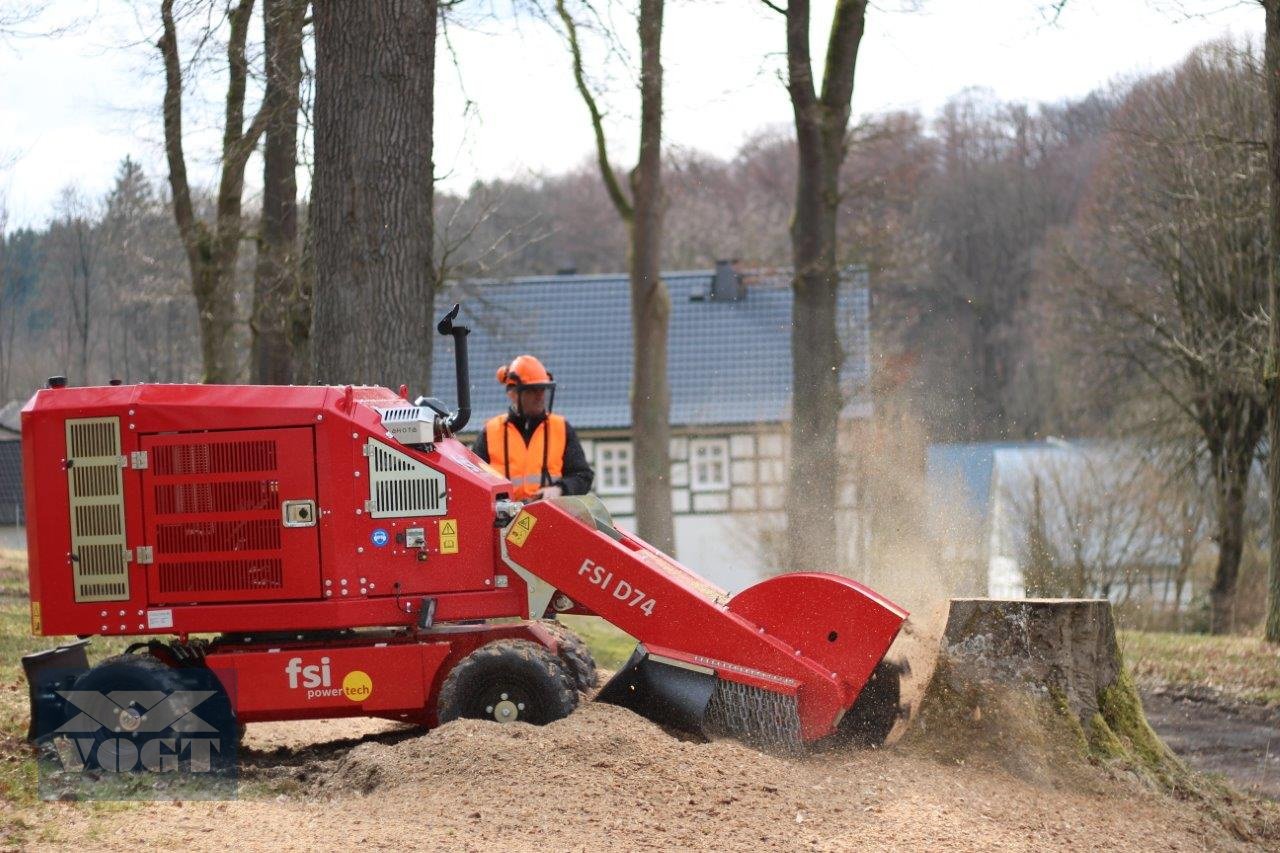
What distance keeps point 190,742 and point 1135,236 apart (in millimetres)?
24271

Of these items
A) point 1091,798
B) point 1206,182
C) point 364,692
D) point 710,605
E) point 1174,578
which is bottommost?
point 1174,578

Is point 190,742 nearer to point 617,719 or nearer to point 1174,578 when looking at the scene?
point 617,719

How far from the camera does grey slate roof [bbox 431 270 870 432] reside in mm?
38125

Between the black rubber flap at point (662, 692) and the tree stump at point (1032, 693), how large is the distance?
1.01 metres

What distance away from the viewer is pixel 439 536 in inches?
279

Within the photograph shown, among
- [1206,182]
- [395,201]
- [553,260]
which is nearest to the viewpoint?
[395,201]

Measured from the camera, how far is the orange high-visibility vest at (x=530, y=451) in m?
8.50

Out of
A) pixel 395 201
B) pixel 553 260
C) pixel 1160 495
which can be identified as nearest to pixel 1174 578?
pixel 1160 495

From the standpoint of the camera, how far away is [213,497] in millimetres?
7027

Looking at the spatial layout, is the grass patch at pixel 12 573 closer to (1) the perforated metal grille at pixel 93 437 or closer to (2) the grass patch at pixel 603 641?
(2) the grass patch at pixel 603 641

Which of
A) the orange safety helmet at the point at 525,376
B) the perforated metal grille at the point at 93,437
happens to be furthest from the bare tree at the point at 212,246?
the perforated metal grille at the point at 93,437

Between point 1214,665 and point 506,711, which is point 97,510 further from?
point 1214,665

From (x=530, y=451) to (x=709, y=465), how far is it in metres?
29.4

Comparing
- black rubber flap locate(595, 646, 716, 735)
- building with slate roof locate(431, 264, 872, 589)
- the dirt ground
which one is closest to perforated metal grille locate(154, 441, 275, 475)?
black rubber flap locate(595, 646, 716, 735)
